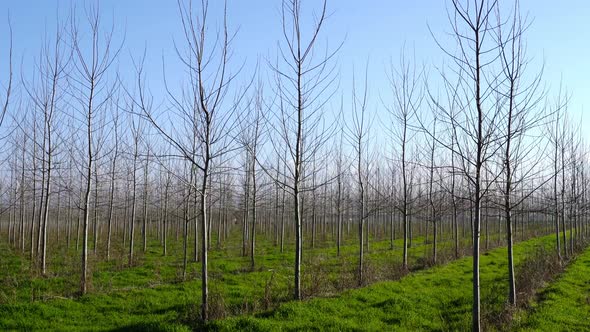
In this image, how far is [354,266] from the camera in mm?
12398

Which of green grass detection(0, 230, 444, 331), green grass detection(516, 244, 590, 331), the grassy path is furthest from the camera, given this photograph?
green grass detection(0, 230, 444, 331)

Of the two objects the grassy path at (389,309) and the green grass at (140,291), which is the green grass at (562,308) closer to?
the grassy path at (389,309)

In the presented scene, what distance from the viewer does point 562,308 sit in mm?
7379

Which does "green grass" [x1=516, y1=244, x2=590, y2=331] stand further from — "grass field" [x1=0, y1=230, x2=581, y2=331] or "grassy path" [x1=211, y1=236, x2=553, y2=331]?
"grassy path" [x1=211, y1=236, x2=553, y2=331]

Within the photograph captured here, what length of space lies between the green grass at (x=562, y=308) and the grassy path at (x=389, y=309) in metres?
0.70

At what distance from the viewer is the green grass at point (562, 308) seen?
21.3 ft

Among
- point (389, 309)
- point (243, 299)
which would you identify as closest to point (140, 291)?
point (243, 299)

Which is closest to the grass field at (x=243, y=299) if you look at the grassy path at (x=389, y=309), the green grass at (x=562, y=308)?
the grassy path at (x=389, y=309)

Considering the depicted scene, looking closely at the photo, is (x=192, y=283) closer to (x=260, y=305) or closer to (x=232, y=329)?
(x=260, y=305)

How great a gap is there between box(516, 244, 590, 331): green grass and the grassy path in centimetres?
70

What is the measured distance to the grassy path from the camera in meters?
6.17

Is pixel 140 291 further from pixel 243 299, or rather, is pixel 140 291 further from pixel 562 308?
pixel 562 308

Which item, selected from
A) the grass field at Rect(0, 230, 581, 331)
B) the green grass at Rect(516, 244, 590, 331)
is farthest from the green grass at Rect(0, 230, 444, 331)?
the green grass at Rect(516, 244, 590, 331)

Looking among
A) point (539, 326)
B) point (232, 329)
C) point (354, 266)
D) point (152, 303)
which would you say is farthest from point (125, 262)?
point (539, 326)
